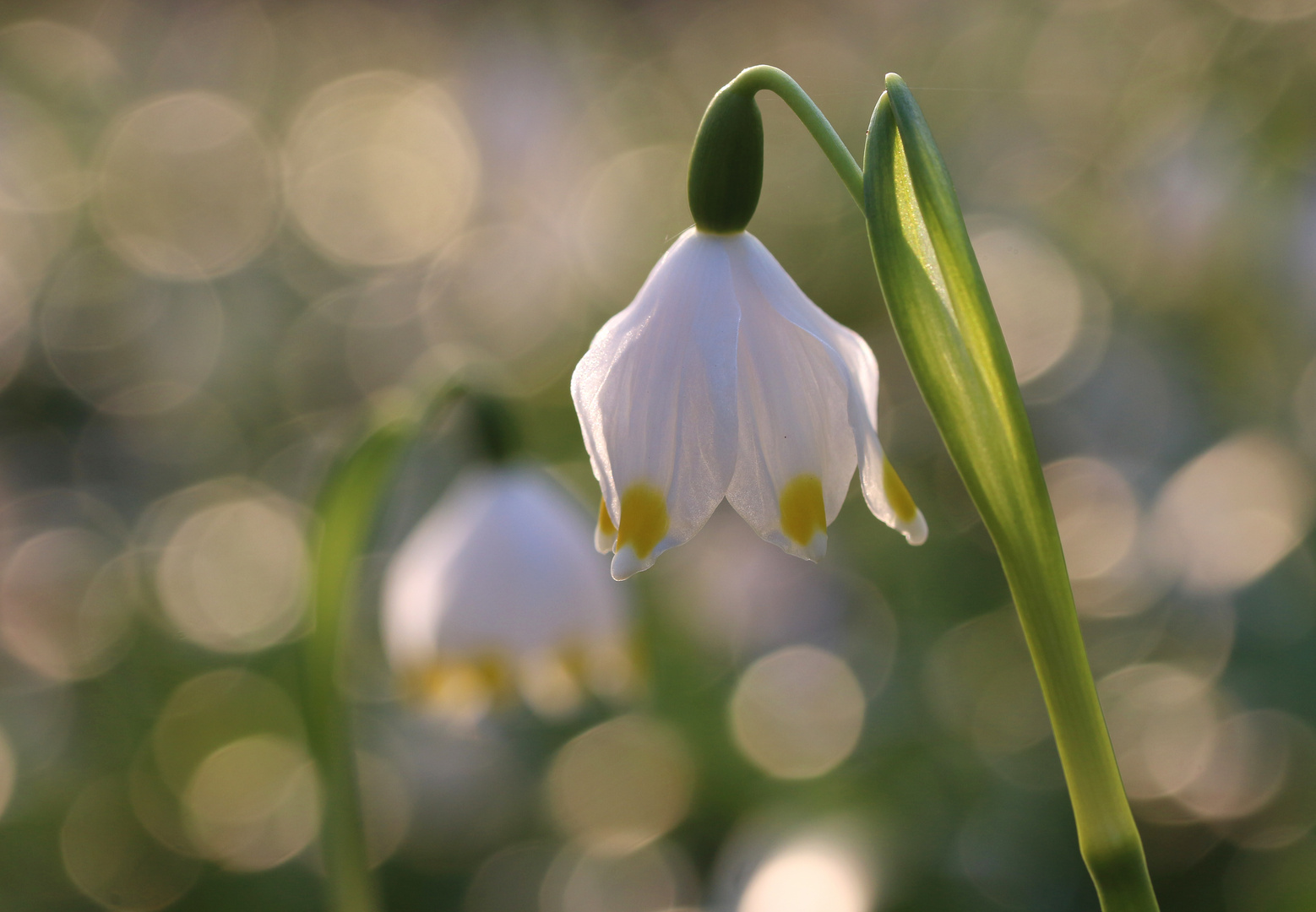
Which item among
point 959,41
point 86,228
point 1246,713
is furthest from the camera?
point 86,228

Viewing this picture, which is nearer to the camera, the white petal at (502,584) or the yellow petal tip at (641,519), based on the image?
the yellow petal tip at (641,519)

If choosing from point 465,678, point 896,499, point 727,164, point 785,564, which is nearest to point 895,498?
point 896,499

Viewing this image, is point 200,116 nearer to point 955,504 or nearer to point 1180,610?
point 955,504

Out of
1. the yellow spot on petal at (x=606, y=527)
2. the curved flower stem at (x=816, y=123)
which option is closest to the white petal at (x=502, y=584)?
the yellow spot on petal at (x=606, y=527)

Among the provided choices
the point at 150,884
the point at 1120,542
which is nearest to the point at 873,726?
the point at 1120,542

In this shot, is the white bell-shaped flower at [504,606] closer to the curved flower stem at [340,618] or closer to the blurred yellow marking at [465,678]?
the blurred yellow marking at [465,678]
